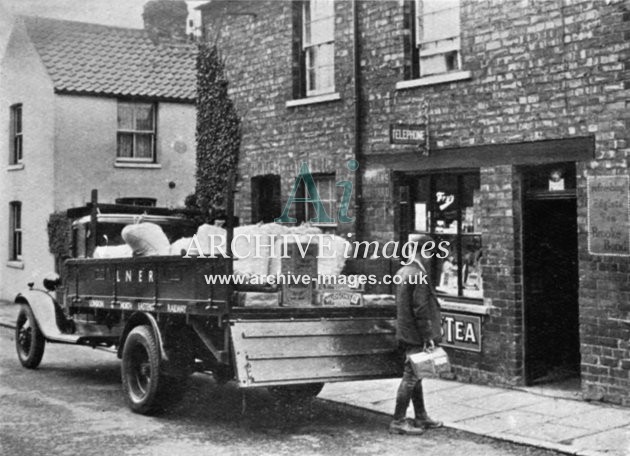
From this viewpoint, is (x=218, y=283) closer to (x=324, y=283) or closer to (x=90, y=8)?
(x=324, y=283)

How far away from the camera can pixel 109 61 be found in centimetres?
2134

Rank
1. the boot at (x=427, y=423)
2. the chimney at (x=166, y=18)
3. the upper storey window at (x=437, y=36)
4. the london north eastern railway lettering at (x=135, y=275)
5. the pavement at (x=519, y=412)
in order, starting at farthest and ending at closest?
the chimney at (x=166, y=18), the upper storey window at (x=437, y=36), the london north eastern railway lettering at (x=135, y=275), the boot at (x=427, y=423), the pavement at (x=519, y=412)

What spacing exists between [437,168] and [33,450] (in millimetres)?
6031

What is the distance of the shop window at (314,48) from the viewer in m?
12.4

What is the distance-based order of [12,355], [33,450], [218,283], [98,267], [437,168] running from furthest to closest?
1. [12,355]
2. [437,168]
3. [98,267]
4. [218,283]
5. [33,450]

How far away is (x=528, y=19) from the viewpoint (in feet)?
31.8

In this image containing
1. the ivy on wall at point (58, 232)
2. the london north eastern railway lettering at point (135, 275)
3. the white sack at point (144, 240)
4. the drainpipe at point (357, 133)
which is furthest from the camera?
the ivy on wall at point (58, 232)

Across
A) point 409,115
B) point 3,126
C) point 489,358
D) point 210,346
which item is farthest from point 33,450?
point 3,126

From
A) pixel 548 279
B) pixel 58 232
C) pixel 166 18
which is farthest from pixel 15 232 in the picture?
pixel 548 279

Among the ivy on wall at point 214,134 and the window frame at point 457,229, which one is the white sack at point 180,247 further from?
the ivy on wall at point 214,134

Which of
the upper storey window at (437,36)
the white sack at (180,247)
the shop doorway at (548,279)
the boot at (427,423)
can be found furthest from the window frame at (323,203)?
the boot at (427,423)

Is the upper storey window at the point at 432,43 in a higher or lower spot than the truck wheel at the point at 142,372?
higher

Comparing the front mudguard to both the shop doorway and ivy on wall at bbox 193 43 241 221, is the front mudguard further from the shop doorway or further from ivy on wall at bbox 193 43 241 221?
the shop doorway

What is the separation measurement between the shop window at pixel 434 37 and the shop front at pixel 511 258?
45.4 inches
